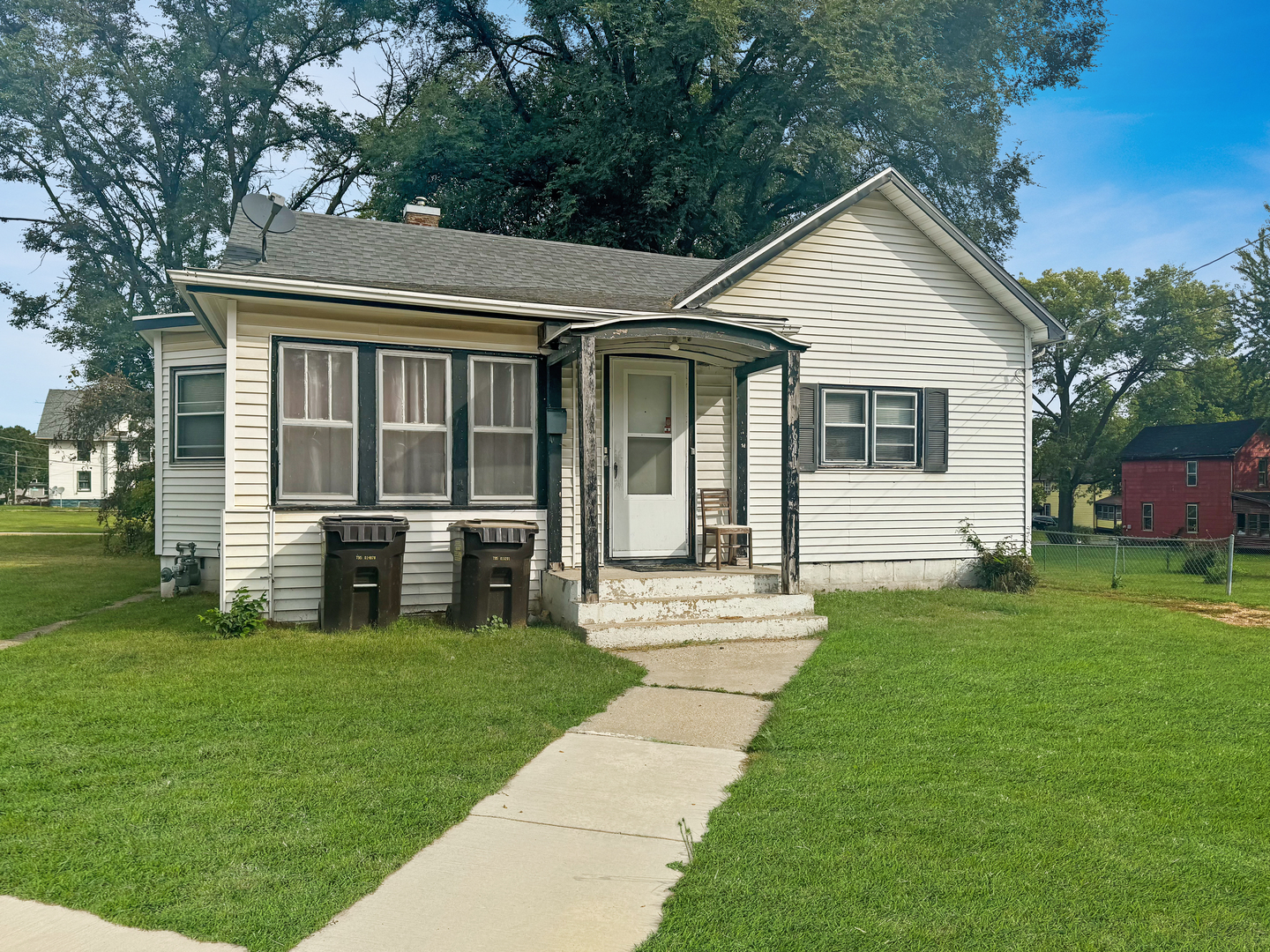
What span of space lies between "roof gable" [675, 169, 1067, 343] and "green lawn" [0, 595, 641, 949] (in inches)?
208

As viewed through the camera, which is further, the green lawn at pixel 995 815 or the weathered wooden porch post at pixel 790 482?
the weathered wooden porch post at pixel 790 482

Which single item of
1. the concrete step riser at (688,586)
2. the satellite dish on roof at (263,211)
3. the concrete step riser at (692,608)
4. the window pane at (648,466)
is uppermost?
the satellite dish on roof at (263,211)

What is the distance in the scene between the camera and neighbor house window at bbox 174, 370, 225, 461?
39.9ft

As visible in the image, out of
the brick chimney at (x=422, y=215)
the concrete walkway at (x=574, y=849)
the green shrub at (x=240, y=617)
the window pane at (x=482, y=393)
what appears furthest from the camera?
the brick chimney at (x=422, y=215)

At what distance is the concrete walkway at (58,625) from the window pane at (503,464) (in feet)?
14.9

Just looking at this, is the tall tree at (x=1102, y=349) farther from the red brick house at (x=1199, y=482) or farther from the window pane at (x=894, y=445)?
the window pane at (x=894, y=445)

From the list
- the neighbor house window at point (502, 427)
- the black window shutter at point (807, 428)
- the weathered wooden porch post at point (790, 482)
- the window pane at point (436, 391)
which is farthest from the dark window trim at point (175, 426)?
the black window shutter at point (807, 428)

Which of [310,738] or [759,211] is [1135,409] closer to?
[759,211]

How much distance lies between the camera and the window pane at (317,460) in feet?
28.5

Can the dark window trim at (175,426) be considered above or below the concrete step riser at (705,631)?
above

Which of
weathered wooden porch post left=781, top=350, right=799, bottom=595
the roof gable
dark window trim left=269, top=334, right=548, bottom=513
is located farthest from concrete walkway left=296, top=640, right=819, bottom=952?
the roof gable

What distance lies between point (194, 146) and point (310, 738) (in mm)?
23984

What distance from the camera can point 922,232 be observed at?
12.1m

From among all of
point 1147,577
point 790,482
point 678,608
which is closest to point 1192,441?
point 1147,577
